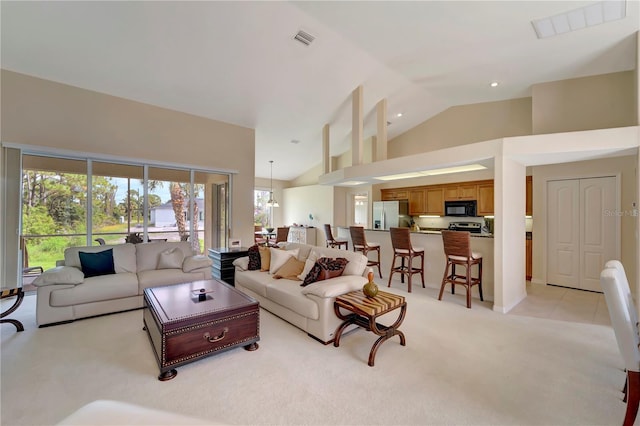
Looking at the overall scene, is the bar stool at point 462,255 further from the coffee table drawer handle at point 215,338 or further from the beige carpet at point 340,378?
the coffee table drawer handle at point 215,338

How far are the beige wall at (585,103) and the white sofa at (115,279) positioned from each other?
630 centimetres

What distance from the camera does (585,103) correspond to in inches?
175

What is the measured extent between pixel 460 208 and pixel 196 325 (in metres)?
6.11

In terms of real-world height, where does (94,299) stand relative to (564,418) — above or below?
above

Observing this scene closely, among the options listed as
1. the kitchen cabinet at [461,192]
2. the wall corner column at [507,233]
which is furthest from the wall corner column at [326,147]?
the wall corner column at [507,233]

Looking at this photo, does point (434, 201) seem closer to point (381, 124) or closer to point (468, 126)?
point (468, 126)

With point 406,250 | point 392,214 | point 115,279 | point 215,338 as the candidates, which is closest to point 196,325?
point 215,338

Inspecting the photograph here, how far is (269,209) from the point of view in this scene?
10445 mm

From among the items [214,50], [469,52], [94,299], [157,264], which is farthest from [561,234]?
[94,299]

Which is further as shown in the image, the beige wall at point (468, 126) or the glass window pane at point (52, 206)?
the beige wall at point (468, 126)

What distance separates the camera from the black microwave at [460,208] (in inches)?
246

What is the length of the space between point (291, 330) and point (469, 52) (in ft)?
15.0

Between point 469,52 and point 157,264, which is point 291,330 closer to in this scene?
point 157,264

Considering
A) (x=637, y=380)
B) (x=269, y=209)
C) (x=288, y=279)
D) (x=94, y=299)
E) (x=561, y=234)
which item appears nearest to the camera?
(x=637, y=380)
